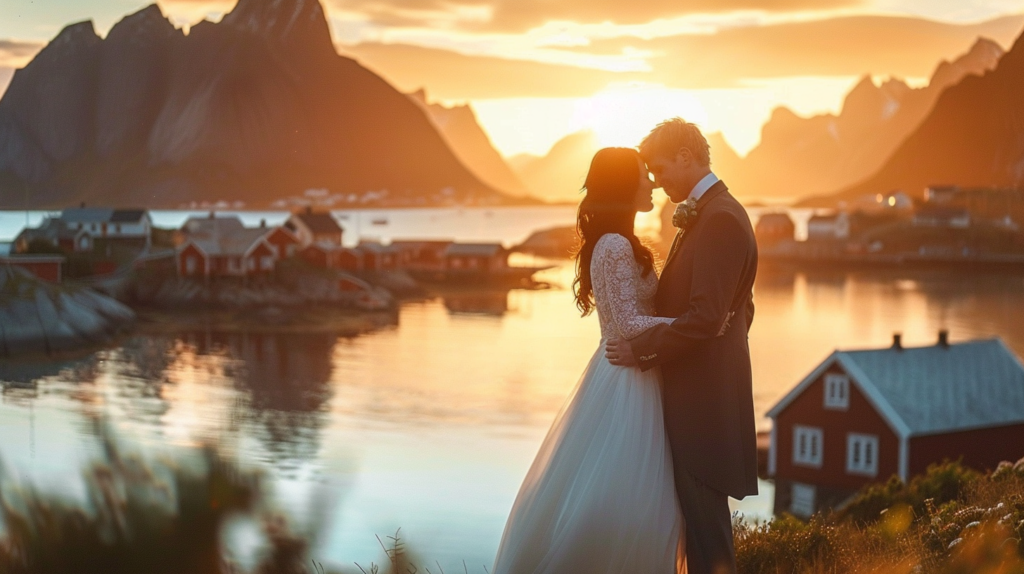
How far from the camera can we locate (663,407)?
11.1 ft

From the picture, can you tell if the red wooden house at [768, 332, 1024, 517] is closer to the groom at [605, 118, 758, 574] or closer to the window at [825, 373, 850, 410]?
the window at [825, 373, 850, 410]

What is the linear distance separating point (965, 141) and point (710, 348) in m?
102

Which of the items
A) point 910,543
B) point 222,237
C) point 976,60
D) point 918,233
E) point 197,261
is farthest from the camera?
point 976,60

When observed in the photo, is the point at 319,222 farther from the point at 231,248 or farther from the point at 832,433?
the point at 832,433

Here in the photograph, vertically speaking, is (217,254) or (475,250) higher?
(217,254)

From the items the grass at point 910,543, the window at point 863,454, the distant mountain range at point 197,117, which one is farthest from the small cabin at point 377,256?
the grass at point 910,543

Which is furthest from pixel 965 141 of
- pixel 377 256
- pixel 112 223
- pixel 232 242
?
pixel 112 223

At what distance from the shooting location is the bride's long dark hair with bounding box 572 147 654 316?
3.32 metres

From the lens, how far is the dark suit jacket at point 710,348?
3.11m

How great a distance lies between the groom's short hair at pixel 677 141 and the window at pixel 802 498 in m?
20.1

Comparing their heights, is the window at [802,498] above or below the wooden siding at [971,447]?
below

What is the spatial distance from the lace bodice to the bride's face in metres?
0.14

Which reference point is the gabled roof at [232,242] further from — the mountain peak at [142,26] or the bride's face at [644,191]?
the bride's face at [644,191]

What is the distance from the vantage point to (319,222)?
3167 inches
